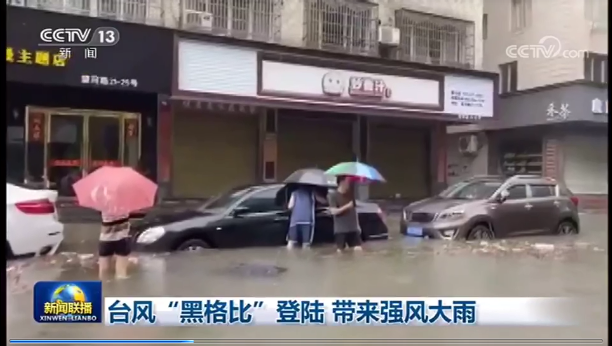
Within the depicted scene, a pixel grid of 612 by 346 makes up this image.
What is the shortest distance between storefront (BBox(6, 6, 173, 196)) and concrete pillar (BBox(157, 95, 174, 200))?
3 cm

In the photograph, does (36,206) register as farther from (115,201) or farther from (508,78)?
(508,78)

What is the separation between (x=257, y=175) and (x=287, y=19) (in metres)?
0.80

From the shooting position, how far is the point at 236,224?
3236mm

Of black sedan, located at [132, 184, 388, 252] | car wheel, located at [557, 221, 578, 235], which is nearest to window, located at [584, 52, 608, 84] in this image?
car wheel, located at [557, 221, 578, 235]

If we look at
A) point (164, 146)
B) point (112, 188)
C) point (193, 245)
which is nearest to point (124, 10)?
point (164, 146)

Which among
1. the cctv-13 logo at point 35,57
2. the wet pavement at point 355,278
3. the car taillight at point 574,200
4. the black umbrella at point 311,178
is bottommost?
the wet pavement at point 355,278

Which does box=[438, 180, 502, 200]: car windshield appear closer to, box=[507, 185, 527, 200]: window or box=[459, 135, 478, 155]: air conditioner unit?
box=[507, 185, 527, 200]: window

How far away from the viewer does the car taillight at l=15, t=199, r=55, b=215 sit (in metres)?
3.00

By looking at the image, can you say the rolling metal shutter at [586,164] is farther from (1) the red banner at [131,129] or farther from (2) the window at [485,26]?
(1) the red banner at [131,129]

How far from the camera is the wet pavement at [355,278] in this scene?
3.02 meters

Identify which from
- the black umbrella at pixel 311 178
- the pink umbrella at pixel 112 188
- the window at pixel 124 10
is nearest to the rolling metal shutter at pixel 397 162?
the black umbrella at pixel 311 178

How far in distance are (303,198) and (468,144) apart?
924mm

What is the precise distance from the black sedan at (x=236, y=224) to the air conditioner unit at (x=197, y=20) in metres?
0.83

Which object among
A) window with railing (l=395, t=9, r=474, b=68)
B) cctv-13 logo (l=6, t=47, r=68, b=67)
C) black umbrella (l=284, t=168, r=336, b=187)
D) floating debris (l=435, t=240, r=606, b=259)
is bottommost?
floating debris (l=435, t=240, r=606, b=259)
